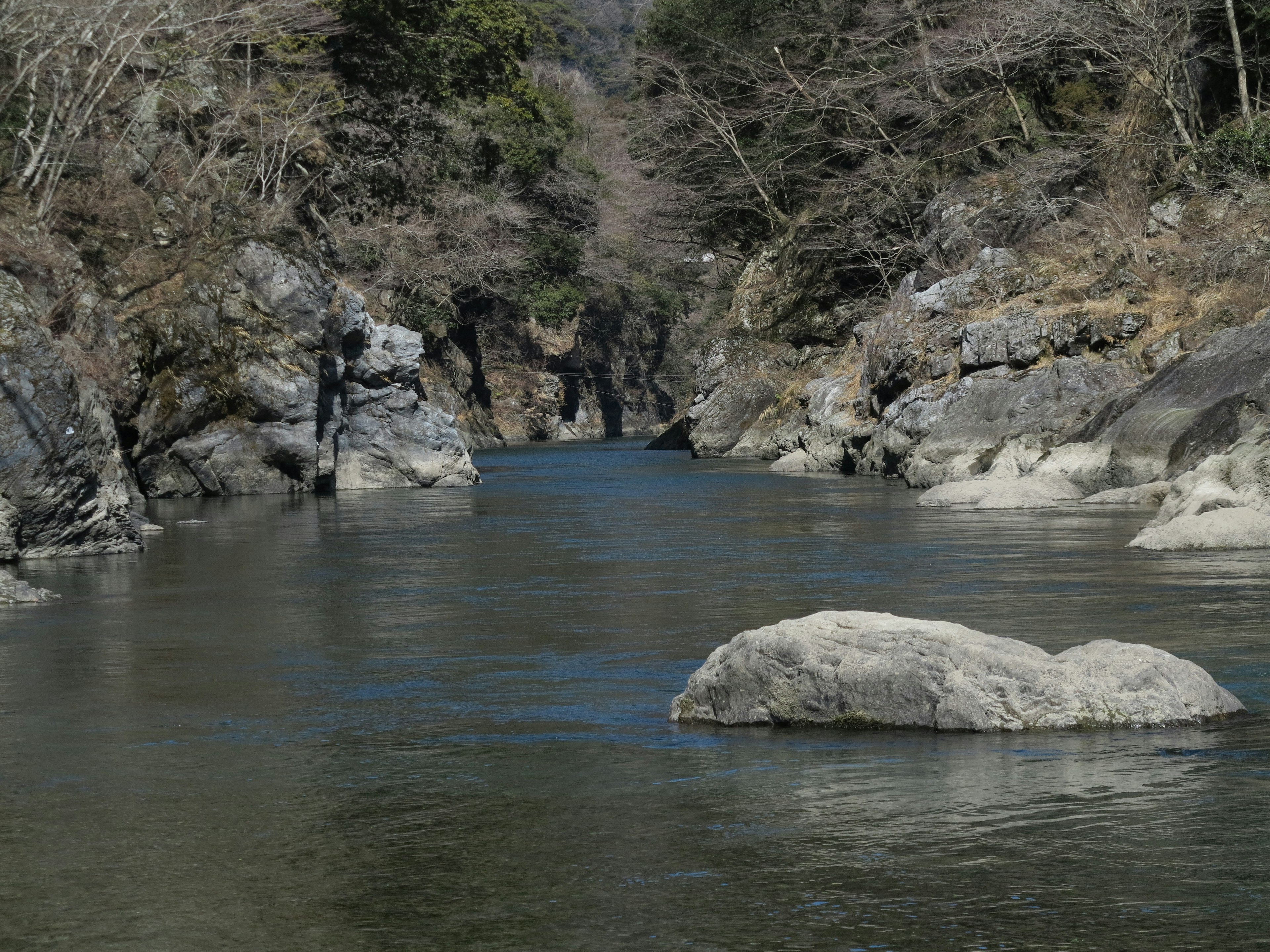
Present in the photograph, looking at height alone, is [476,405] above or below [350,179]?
below

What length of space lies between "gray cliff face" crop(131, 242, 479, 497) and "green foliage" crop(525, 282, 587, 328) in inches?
1273

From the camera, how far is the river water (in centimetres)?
489

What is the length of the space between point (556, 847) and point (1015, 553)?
34.9 feet

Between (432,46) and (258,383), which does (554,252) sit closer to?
(432,46)

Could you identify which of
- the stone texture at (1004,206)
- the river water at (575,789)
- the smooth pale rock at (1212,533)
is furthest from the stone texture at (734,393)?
the river water at (575,789)

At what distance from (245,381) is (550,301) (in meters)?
35.7

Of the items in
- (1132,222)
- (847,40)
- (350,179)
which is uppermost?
(847,40)

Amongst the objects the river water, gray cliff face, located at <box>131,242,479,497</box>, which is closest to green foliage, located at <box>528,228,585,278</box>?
gray cliff face, located at <box>131,242,479,497</box>

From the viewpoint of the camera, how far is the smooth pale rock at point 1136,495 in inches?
837

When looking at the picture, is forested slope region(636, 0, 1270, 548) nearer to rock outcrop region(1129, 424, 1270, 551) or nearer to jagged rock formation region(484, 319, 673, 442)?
rock outcrop region(1129, 424, 1270, 551)

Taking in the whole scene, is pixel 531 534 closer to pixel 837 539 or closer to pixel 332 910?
pixel 837 539

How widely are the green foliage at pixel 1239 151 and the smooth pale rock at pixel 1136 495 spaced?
11212mm

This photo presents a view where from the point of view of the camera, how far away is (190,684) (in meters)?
9.27

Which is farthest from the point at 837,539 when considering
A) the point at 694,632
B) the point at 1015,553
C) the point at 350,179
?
the point at 350,179
